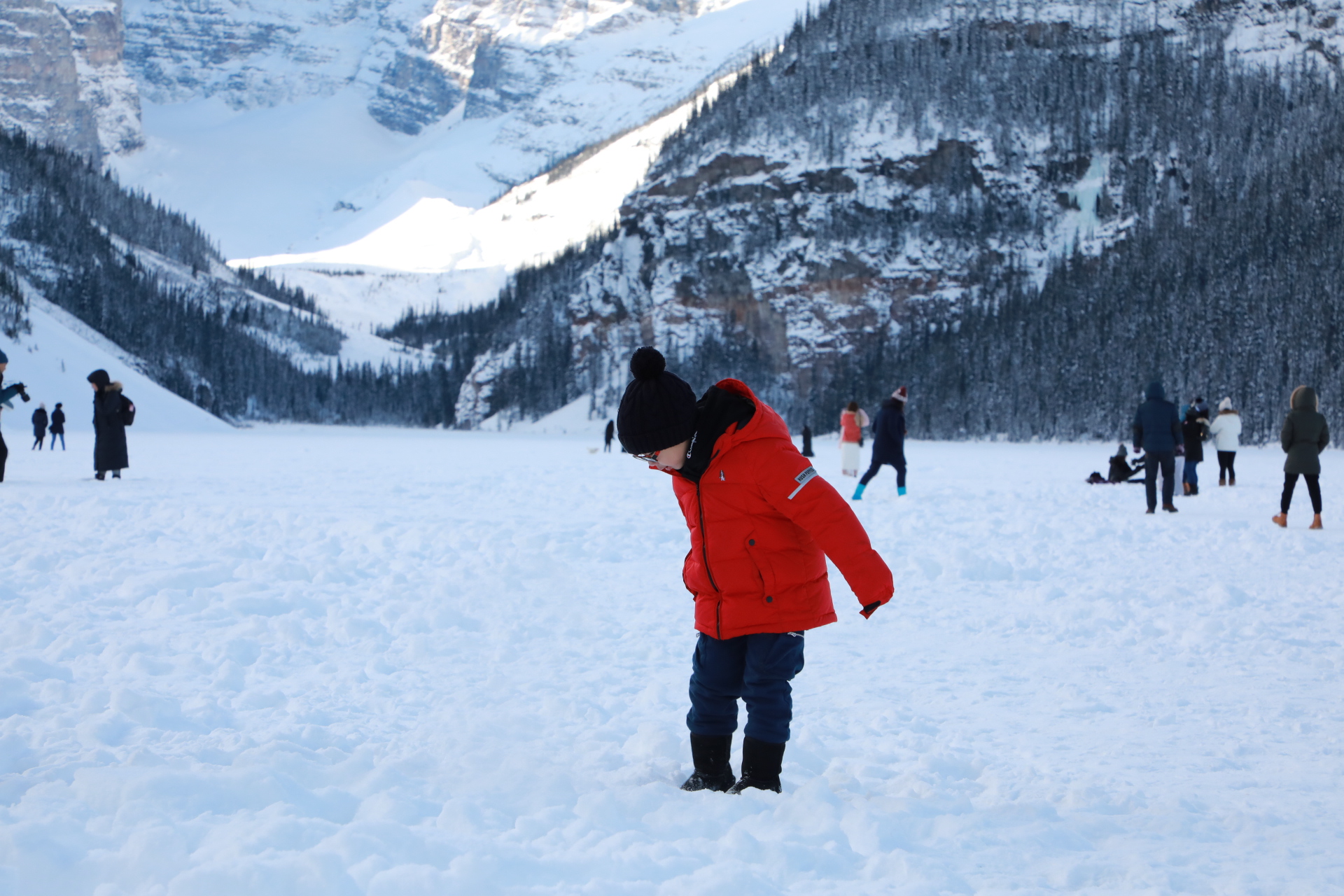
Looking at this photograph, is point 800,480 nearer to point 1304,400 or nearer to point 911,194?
point 1304,400

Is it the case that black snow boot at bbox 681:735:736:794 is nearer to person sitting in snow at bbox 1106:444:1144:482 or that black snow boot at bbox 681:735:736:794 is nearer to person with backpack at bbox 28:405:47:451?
person sitting in snow at bbox 1106:444:1144:482

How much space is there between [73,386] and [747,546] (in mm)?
58986

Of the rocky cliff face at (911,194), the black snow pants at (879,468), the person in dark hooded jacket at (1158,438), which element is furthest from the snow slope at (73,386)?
the rocky cliff face at (911,194)

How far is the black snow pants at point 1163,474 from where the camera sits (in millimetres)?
13109

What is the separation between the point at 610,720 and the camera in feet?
15.4

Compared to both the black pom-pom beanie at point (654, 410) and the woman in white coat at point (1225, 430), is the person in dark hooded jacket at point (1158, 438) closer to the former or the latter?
the woman in white coat at point (1225, 430)

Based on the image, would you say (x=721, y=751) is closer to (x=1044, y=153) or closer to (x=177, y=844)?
(x=177, y=844)

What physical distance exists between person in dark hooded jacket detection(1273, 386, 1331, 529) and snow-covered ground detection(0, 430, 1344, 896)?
38.3 inches

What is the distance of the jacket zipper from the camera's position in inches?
139

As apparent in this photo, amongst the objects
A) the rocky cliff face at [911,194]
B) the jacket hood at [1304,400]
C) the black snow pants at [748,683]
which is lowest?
the black snow pants at [748,683]

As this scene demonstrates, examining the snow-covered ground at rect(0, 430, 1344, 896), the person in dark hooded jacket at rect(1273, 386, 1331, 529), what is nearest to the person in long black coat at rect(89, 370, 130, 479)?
the snow-covered ground at rect(0, 430, 1344, 896)

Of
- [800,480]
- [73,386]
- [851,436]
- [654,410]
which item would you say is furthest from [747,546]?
[73,386]

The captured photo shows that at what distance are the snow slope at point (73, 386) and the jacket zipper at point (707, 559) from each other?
47703 mm

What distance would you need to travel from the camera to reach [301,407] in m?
130
